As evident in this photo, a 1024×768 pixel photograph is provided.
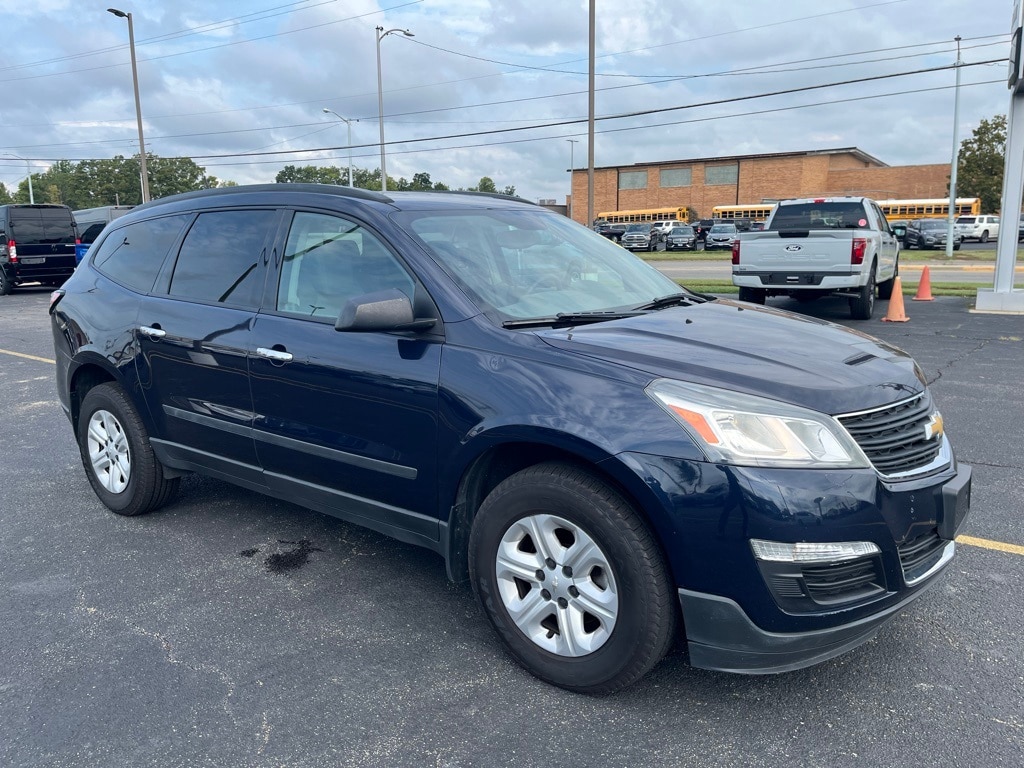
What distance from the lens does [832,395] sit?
2512 millimetres

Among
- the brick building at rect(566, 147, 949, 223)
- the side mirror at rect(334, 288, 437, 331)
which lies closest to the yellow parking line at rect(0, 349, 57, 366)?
the side mirror at rect(334, 288, 437, 331)

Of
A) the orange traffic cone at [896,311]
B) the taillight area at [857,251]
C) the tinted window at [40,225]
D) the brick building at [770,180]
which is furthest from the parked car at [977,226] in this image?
the tinted window at [40,225]

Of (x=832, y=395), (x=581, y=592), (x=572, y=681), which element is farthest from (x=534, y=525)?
(x=832, y=395)

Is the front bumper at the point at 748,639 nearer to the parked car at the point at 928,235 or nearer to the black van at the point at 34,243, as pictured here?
the black van at the point at 34,243

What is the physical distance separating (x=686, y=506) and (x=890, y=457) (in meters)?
0.72

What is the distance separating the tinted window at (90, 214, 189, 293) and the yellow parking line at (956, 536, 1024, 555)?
4.33m

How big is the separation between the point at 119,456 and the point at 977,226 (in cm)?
5494

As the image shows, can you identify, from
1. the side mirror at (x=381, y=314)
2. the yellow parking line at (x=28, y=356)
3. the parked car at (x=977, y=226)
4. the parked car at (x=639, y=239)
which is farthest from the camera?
the parked car at (x=977, y=226)

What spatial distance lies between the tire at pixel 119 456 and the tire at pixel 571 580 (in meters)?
2.33

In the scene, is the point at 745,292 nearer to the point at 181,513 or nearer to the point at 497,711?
the point at 181,513

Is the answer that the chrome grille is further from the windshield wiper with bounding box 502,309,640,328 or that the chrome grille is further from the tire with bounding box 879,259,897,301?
the tire with bounding box 879,259,897,301

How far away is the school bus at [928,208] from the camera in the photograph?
179 feet

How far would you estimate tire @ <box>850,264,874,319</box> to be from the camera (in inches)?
473

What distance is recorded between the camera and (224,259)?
12.9 ft
